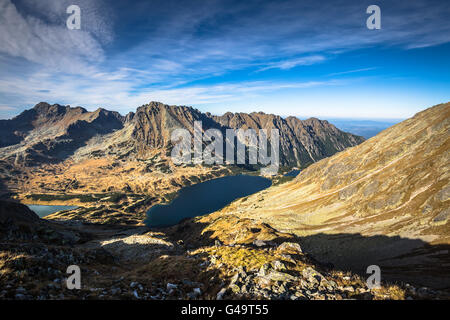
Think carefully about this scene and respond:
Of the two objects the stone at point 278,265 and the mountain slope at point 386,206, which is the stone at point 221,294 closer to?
the stone at point 278,265

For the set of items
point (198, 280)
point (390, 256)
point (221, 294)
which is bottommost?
point (390, 256)

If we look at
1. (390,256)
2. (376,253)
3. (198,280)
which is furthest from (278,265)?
(376,253)

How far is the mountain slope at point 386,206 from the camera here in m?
55.0

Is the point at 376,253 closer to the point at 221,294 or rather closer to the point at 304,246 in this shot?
the point at 304,246

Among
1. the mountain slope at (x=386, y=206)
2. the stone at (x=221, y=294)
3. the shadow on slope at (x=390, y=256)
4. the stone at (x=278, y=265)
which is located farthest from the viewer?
the mountain slope at (x=386, y=206)

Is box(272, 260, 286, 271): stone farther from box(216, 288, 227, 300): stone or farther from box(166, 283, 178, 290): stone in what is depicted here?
box(166, 283, 178, 290): stone

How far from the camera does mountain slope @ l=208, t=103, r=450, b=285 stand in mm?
55031

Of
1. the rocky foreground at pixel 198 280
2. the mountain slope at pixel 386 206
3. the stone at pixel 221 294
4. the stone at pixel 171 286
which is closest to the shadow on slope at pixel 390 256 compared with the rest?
the mountain slope at pixel 386 206

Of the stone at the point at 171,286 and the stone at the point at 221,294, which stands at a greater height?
the stone at the point at 221,294

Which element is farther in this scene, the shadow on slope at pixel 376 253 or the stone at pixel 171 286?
the shadow on slope at pixel 376 253

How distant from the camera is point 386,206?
7800 centimetres

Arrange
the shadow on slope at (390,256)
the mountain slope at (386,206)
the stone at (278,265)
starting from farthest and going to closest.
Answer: the mountain slope at (386,206) < the shadow on slope at (390,256) < the stone at (278,265)
